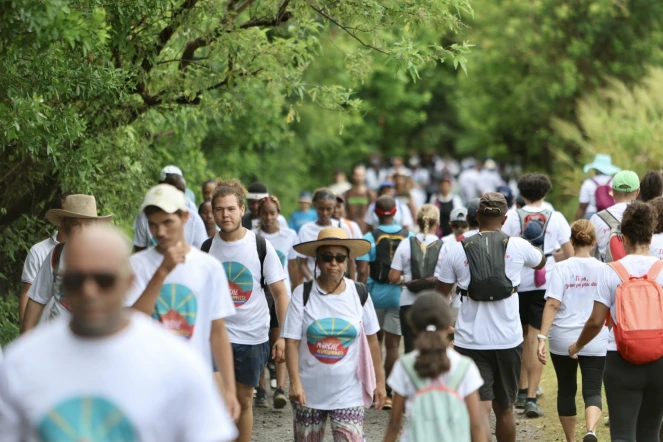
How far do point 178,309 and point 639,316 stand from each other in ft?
9.16

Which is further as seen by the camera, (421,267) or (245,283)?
(421,267)

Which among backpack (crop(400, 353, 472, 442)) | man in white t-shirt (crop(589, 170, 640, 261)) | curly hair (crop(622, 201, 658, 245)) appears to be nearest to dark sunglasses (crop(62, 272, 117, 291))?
backpack (crop(400, 353, 472, 442))

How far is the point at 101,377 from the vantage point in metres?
3.24

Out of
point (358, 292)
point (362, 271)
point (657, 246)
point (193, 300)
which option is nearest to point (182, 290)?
point (193, 300)

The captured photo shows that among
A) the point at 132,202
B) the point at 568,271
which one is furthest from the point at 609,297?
the point at 132,202

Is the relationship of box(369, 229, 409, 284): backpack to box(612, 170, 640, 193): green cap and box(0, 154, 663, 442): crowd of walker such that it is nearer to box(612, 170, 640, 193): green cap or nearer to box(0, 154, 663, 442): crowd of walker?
box(0, 154, 663, 442): crowd of walker

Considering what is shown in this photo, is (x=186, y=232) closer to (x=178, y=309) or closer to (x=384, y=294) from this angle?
(x=384, y=294)

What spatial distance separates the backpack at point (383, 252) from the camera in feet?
33.8

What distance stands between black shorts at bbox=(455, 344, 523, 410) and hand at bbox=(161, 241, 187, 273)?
302cm

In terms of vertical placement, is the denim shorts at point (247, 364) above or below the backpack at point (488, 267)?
below

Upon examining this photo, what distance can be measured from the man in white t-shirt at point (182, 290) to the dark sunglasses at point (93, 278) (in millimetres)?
1706

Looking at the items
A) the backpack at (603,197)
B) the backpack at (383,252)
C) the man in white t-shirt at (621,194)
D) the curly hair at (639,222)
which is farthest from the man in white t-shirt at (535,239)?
the curly hair at (639,222)

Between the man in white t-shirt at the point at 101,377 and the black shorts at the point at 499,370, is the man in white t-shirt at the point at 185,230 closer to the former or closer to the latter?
the black shorts at the point at 499,370

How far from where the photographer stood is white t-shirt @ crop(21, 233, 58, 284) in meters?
7.21
